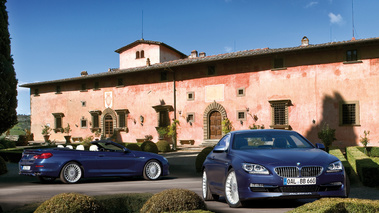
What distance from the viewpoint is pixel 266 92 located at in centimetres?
2831

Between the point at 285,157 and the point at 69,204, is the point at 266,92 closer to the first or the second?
the point at 285,157

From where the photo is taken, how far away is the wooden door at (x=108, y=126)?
37.0 m

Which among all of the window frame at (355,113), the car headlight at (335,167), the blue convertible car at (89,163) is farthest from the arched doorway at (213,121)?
the car headlight at (335,167)

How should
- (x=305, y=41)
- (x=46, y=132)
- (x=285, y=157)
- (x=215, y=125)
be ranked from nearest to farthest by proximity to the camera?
(x=285, y=157)
(x=305, y=41)
(x=215, y=125)
(x=46, y=132)

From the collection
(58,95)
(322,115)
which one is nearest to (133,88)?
(58,95)

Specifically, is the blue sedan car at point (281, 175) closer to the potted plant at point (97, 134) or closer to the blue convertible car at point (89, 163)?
the blue convertible car at point (89, 163)

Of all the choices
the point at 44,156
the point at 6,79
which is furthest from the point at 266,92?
the point at 44,156

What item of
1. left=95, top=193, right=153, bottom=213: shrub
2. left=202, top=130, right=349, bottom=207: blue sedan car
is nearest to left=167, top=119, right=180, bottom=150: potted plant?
left=202, top=130, right=349, bottom=207: blue sedan car

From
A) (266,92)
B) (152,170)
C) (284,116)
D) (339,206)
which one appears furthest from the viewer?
Result: (266,92)

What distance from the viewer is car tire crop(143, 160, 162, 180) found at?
13.2m

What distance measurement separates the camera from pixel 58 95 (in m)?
41.4

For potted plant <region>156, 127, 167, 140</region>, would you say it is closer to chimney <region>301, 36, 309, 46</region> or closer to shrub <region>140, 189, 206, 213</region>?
chimney <region>301, 36, 309, 46</region>

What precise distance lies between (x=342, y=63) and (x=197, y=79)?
10.6m

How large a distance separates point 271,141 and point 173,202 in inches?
123
